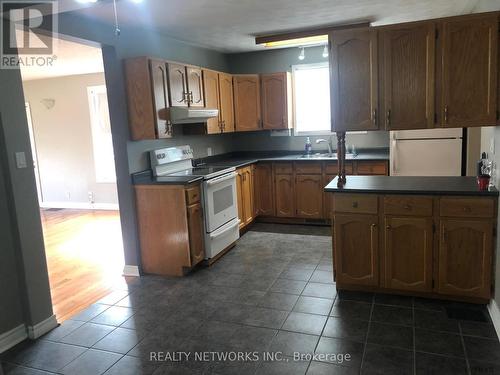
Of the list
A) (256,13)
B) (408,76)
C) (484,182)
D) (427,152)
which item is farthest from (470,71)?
(427,152)

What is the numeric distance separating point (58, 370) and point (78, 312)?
828mm

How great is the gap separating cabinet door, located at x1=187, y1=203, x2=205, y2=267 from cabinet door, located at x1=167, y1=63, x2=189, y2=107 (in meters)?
1.07

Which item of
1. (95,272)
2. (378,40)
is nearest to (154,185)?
(95,272)

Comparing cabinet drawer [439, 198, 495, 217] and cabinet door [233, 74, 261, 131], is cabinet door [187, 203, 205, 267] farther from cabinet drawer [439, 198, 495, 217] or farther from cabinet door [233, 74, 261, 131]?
cabinet drawer [439, 198, 495, 217]

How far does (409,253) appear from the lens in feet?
9.67

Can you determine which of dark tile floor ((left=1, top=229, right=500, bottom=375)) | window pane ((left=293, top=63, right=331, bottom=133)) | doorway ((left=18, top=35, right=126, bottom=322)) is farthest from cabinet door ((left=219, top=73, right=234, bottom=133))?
dark tile floor ((left=1, top=229, right=500, bottom=375))

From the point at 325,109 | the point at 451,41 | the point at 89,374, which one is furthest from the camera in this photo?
the point at 325,109

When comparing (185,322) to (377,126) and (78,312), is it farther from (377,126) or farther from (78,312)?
(377,126)

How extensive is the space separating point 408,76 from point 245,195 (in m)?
2.61

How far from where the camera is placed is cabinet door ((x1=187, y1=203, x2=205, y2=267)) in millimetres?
3717

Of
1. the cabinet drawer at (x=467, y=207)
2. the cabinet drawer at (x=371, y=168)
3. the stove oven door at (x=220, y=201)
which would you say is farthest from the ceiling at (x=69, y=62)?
the cabinet drawer at (x=467, y=207)

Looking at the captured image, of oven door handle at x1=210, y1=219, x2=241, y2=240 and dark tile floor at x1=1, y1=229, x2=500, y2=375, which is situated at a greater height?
oven door handle at x1=210, y1=219, x2=241, y2=240

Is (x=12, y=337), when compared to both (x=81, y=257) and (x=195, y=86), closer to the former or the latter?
(x=81, y=257)

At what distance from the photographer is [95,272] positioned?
13.1 ft
